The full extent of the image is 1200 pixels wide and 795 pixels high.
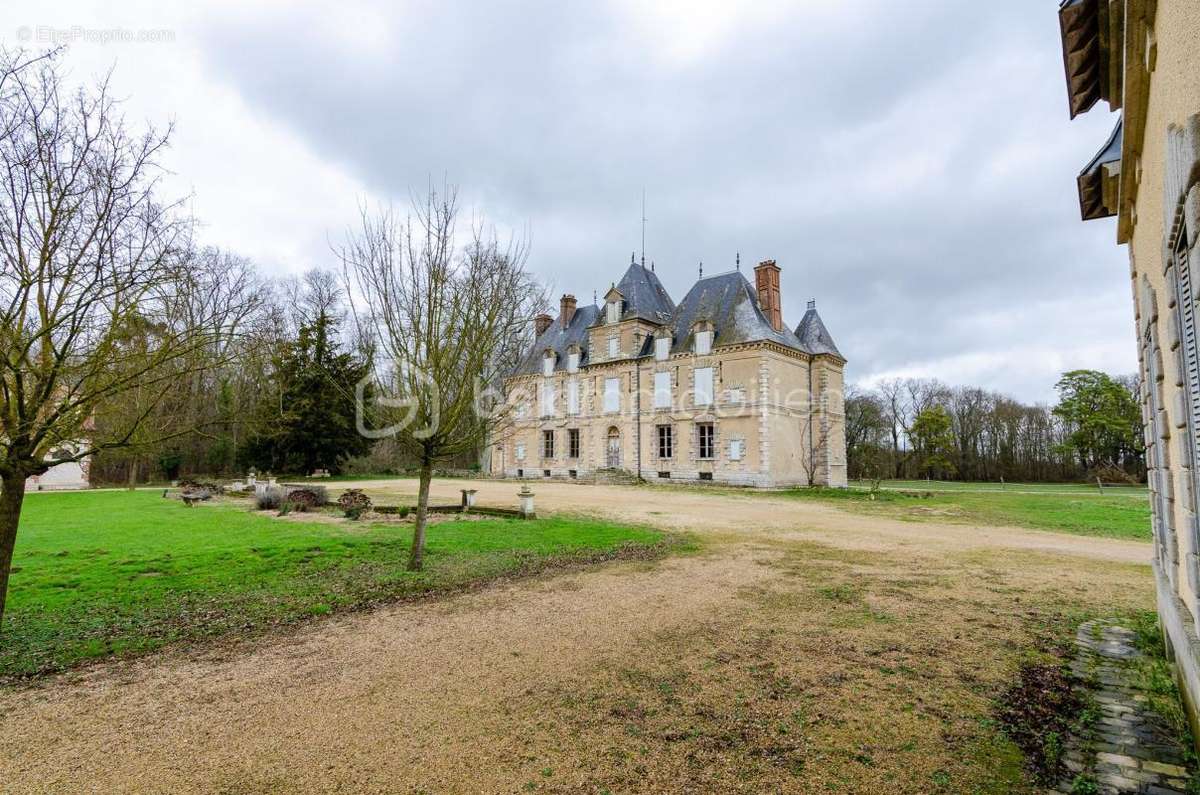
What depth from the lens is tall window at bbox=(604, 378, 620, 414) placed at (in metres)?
31.5

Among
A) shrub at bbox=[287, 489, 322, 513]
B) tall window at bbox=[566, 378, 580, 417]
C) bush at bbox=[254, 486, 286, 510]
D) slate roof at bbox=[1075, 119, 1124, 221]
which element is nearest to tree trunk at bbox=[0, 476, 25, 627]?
slate roof at bbox=[1075, 119, 1124, 221]

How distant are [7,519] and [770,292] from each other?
27.5 m

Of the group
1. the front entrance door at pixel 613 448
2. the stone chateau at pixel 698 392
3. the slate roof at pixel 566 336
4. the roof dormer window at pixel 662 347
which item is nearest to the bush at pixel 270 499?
the stone chateau at pixel 698 392

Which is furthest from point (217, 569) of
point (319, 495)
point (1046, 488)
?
point (1046, 488)

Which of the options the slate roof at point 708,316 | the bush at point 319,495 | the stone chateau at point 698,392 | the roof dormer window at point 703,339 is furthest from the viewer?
the roof dormer window at point 703,339

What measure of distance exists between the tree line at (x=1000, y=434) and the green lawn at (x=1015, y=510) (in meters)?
17.6

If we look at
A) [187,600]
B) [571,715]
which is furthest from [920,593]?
[187,600]

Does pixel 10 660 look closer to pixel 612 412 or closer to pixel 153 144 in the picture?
pixel 153 144

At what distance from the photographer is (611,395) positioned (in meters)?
31.8

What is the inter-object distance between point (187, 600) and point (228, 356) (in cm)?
299

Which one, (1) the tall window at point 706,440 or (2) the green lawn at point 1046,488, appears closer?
(2) the green lawn at point 1046,488

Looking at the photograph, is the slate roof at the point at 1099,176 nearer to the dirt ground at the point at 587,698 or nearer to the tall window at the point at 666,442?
the dirt ground at the point at 587,698

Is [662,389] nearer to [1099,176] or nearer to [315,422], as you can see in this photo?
[315,422]

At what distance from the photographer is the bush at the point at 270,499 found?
15.7 m
